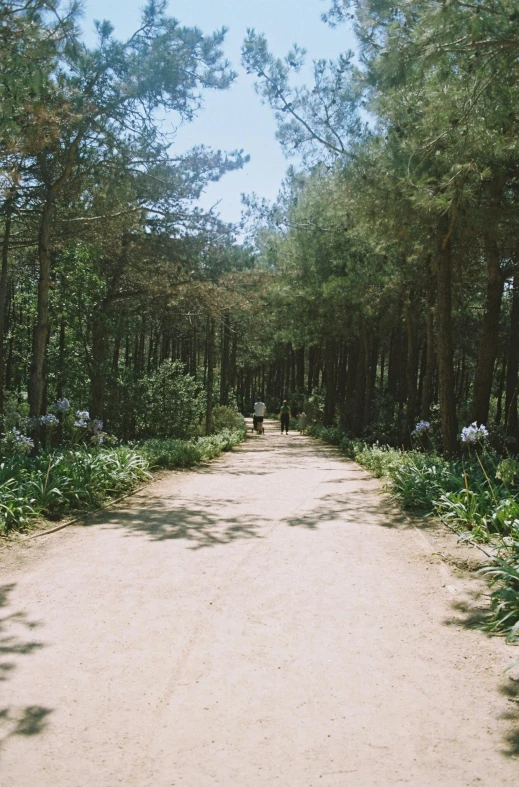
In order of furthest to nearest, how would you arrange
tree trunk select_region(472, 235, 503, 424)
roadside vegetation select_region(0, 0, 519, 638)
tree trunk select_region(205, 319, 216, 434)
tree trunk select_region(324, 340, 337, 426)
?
1. tree trunk select_region(324, 340, 337, 426)
2. tree trunk select_region(205, 319, 216, 434)
3. tree trunk select_region(472, 235, 503, 424)
4. roadside vegetation select_region(0, 0, 519, 638)

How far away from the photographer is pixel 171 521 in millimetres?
8969

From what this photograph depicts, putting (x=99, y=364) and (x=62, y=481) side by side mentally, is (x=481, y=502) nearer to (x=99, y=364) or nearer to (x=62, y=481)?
(x=62, y=481)

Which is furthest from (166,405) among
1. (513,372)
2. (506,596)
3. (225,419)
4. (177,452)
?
(506,596)

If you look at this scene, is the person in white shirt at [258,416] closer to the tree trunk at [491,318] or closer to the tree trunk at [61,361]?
the tree trunk at [61,361]

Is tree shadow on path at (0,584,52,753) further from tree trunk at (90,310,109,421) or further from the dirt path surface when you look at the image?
tree trunk at (90,310,109,421)

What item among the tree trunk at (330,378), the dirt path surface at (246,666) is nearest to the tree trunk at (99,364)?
the dirt path surface at (246,666)

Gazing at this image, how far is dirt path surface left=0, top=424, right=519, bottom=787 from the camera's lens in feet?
10.1

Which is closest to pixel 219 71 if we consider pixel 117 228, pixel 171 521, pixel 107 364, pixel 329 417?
pixel 117 228

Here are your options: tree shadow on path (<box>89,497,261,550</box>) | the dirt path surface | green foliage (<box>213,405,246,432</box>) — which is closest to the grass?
tree shadow on path (<box>89,497,261,550</box>)

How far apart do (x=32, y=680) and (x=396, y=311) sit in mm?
17819

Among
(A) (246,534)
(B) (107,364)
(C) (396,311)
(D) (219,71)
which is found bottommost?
(A) (246,534)

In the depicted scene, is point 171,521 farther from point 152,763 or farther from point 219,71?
point 219,71

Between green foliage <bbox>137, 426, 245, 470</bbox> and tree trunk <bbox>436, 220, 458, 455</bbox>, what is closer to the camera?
tree trunk <bbox>436, 220, 458, 455</bbox>

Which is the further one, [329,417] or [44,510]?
[329,417]
